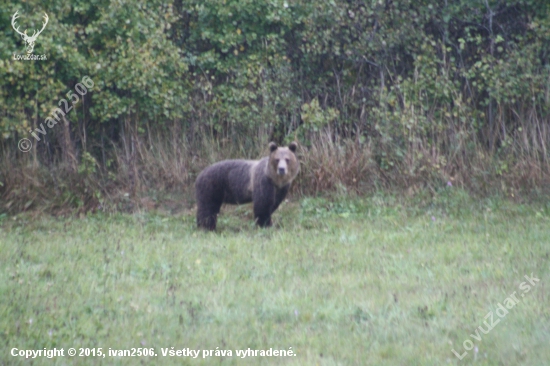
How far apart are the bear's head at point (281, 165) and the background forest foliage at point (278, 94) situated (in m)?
1.99

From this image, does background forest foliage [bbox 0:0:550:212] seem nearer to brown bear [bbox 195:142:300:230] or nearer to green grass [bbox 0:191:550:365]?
green grass [bbox 0:191:550:365]

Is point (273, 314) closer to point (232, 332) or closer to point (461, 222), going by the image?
point (232, 332)

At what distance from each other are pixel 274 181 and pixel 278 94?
3.80m

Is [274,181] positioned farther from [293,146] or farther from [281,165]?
[293,146]

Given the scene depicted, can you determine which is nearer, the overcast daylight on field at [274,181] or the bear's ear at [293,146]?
the overcast daylight on field at [274,181]

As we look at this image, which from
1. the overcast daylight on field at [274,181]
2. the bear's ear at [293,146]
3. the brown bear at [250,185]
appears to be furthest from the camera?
the bear's ear at [293,146]

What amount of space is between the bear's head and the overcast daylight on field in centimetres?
4

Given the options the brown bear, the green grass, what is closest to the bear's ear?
the brown bear

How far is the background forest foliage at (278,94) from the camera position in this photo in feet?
39.7

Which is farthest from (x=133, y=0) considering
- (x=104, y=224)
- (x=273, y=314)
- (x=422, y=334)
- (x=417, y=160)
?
(x=422, y=334)

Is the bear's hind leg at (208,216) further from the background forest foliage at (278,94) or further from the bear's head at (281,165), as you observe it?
the background forest foliage at (278,94)

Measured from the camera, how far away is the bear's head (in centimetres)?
1022

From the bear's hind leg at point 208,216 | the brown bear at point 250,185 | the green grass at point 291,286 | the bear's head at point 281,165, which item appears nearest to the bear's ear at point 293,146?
the brown bear at point 250,185

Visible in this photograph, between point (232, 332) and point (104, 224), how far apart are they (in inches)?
208
